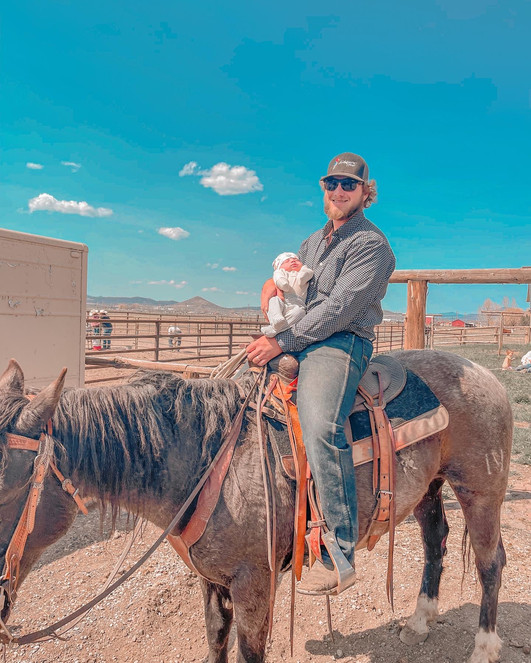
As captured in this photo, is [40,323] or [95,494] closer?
[95,494]

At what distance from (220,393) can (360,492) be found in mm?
894

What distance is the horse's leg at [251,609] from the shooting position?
196 centimetres

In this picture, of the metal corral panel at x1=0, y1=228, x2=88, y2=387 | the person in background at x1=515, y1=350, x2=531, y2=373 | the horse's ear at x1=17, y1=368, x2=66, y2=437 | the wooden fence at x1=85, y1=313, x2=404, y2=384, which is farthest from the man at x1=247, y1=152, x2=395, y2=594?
the person in background at x1=515, y1=350, x2=531, y2=373

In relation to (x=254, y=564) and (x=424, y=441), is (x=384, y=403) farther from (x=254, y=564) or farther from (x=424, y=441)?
(x=254, y=564)

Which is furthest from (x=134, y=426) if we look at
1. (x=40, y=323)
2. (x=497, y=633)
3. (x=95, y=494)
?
(x=40, y=323)

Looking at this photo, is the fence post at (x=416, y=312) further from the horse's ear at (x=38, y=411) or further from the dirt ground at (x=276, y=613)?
the horse's ear at (x=38, y=411)

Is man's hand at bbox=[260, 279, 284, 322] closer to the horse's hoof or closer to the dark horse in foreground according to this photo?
the dark horse in foreground

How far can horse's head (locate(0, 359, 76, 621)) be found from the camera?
162 cm

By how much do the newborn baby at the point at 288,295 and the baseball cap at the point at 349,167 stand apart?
53 cm

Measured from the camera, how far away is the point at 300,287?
7.64ft

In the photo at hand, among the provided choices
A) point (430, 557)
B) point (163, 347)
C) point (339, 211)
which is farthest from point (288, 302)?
point (163, 347)

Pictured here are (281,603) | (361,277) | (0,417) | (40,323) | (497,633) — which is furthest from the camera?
(40,323)

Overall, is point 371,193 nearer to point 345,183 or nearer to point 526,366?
point 345,183

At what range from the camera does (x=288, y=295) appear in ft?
7.77
